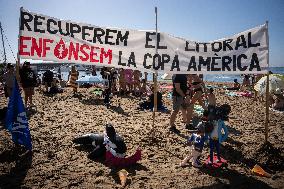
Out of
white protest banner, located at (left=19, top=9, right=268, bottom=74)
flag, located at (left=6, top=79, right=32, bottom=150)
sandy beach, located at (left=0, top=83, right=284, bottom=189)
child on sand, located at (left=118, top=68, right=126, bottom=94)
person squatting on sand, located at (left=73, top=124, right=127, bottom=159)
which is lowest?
sandy beach, located at (left=0, top=83, right=284, bottom=189)

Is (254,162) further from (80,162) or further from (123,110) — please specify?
(123,110)

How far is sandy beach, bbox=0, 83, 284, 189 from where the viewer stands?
538cm

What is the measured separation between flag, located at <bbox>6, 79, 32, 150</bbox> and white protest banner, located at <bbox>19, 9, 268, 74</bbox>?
3.71ft

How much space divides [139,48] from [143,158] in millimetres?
2993

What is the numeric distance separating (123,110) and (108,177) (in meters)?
7.51

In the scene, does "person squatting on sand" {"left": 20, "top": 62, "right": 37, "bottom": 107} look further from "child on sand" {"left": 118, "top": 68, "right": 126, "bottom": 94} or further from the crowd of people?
"child on sand" {"left": 118, "top": 68, "right": 126, "bottom": 94}

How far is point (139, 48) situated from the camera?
7383 millimetres

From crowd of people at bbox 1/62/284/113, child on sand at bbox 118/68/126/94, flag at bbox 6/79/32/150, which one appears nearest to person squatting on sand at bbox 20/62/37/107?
crowd of people at bbox 1/62/284/113

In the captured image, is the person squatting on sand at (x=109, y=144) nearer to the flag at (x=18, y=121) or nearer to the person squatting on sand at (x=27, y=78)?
the flag at (x=18, y=121)

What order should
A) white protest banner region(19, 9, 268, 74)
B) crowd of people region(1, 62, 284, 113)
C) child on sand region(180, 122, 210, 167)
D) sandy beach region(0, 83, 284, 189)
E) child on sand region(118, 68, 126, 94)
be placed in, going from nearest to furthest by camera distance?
sandy beach region(0, 83, 284, 189) → child on sand region(180, 122, 210, 167) → white protest banner region(19, 9, 268, 74) → crowd of people region(1, 62, 284, 113) → child on sand region(118, 68, 126, 94)

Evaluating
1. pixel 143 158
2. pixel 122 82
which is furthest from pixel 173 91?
pixel 122 82

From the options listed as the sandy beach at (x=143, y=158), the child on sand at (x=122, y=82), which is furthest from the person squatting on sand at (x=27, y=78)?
the child on sand at (x=122, y=82)

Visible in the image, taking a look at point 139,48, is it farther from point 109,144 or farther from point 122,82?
point 122,82

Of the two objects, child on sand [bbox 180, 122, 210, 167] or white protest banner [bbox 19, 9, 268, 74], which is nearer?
child on sand [bbox 180, 122, 210, 167]
